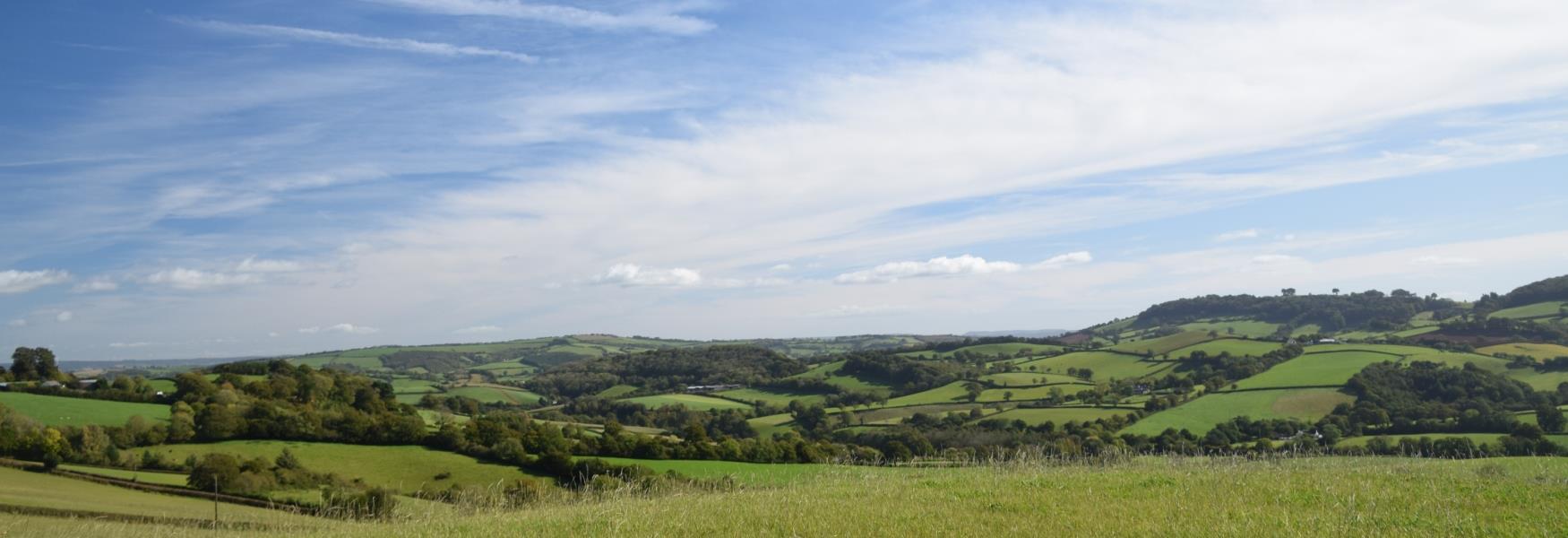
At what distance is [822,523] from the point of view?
34.8ft

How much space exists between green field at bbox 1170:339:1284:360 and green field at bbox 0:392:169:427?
329ft

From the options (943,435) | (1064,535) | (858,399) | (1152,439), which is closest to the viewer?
(1064,535)

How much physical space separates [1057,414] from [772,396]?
149 feet

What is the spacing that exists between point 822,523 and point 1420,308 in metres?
171

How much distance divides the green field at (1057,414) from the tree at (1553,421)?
25.9m

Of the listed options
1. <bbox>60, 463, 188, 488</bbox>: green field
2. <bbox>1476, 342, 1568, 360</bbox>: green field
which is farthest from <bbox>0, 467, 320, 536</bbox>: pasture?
<bbox>1476, 342, 1568, 360</bbox>: green field

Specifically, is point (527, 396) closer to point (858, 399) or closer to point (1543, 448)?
point (858, 399)

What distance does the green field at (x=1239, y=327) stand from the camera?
137m

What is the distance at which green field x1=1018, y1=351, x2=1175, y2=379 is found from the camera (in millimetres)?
93500

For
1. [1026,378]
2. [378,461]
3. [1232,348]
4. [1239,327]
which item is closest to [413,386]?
[378,461]

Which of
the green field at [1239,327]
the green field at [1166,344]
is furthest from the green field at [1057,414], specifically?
the green field at [1239,327]

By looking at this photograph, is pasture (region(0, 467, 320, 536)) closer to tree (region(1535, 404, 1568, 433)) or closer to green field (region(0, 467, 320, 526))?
green field (region(0, 467, 320, 526))

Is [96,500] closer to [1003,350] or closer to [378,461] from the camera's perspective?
[378,461]

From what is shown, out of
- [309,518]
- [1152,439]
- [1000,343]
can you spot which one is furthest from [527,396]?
[309,518]
